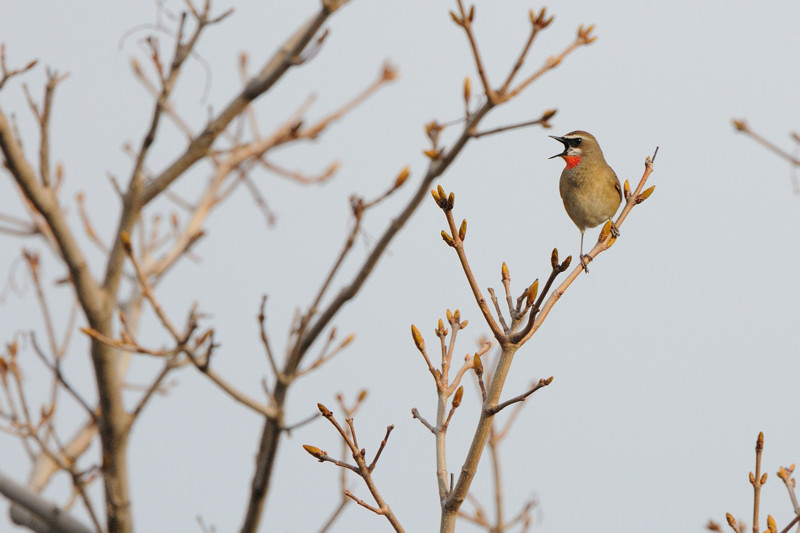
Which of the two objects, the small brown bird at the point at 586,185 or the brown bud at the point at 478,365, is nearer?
the brown bud at the point at 478,365

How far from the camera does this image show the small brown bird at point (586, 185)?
477cm

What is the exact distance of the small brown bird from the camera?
15.7 ft

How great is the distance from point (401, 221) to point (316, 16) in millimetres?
1389

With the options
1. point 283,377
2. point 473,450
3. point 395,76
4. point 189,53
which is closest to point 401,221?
point 283,377

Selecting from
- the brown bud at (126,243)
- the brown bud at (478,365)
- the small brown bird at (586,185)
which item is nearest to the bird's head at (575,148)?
the small brown bird at (586,185)

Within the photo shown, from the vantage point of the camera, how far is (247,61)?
831cm

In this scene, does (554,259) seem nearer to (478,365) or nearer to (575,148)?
(478,365)

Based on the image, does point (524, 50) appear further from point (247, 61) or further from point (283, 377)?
point (247, 61)

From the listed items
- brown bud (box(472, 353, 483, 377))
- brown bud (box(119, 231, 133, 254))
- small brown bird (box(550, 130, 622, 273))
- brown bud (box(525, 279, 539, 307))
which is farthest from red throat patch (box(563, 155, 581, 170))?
brown bud (box(525, 279, 539, 307))

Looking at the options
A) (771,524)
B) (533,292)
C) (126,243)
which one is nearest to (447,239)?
(533,292)

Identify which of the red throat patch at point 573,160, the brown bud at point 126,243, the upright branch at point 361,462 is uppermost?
the red throat patch at point 573,160

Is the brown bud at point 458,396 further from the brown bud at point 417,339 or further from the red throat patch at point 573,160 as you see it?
the red throat patch at point 573,160

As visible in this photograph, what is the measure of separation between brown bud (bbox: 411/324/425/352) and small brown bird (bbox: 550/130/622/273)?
7.92 ft

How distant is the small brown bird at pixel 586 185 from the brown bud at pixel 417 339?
241 cm
